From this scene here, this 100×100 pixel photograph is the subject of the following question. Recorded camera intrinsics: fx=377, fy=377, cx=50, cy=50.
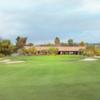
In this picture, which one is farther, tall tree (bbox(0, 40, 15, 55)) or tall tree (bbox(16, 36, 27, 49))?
tall tree (bbox(16, 36, 27, 49))

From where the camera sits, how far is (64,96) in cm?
1084

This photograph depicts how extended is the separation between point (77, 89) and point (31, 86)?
180 cm

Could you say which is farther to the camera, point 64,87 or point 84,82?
point 84,82

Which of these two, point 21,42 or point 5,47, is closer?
point 5,47

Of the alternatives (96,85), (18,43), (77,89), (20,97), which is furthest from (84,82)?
(18,43)

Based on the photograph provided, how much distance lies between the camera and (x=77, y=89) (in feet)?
39.9

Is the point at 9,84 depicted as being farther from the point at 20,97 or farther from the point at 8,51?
the point at 8,51

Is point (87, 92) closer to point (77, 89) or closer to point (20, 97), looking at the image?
Result: point (77, 89)

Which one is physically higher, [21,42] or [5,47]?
[21,42]

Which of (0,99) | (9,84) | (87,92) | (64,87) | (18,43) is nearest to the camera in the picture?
(0,99)

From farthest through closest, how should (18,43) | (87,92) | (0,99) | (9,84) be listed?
1. (18,43)
2. (9,84)
3. (87,92)
4. (0,99)

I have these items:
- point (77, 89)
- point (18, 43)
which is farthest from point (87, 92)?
point (18, 43)

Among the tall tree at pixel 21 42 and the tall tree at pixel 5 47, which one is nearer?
the tall tree at pixel 5 47

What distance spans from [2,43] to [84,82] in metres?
55.8
